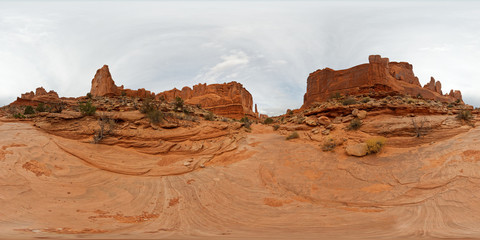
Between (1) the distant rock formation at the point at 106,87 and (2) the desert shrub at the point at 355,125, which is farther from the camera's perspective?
(1) the distant rock formation at the point at 106,87

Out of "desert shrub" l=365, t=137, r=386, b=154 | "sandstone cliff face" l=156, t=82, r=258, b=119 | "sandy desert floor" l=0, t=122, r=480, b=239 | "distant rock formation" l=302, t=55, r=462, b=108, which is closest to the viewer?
"sandy desert floor" l=0, t=122, r=480, b=239

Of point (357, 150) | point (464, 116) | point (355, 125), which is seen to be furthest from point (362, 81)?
point (357, 150)

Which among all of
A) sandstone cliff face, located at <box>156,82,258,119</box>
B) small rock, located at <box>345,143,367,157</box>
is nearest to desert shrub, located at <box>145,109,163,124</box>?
small rock, located at <box>345,143,367,157</box>

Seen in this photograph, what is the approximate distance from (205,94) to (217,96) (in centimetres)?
502

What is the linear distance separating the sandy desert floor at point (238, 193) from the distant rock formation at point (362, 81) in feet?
72.1

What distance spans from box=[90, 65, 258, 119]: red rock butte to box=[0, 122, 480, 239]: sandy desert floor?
90.5 feet

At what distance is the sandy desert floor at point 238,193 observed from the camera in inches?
178

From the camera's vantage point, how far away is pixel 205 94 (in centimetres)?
6638

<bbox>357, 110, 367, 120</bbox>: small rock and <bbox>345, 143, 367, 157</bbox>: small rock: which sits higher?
<bbox>357, 110, 367, 120</bbox>: small rock

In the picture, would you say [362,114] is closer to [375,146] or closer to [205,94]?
[375,146]

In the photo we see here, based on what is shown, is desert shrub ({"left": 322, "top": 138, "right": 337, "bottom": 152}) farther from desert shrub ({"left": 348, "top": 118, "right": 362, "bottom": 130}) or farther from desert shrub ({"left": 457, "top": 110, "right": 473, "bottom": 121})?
desert shrub ({"left": 457, "top": 110, "right": 473, "bottom": 121})

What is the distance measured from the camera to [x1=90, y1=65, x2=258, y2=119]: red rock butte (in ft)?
122

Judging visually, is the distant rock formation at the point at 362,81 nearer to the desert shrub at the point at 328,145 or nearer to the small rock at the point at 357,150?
the desert shrub at the point at 328,145

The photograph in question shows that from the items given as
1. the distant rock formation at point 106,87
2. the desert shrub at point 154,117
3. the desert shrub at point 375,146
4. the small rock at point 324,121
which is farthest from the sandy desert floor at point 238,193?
the distant rock formation at point 106,87
